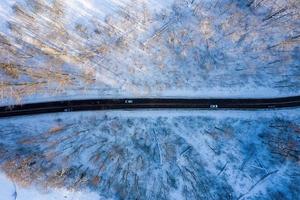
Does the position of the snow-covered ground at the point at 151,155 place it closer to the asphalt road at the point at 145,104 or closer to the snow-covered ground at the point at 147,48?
the asphalt road at the point at 145,104

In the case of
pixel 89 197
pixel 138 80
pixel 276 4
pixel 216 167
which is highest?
pixel 276 4

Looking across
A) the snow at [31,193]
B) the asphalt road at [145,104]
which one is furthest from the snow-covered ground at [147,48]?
the snow at [31,193]

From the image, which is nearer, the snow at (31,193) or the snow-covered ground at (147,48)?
the snow at (31,193)

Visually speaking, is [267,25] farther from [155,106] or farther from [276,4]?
[155,106]

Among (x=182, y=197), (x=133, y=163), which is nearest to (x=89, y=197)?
(x=133, y=163)

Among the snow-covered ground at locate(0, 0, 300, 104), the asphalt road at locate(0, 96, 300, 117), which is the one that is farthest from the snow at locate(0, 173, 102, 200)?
the snow-covered ground at locate(0, 0, 300, 104)

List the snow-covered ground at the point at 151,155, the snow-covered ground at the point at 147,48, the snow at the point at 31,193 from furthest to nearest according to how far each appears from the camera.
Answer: the snow-covered ground at the point at 147,48
the snow-covered ground at the point at 151,155
the snow at the point at 31,193

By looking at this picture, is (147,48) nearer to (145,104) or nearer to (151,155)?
(145,104)

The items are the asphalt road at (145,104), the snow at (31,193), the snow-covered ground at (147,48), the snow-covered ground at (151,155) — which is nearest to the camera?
the snow at (31,193)
